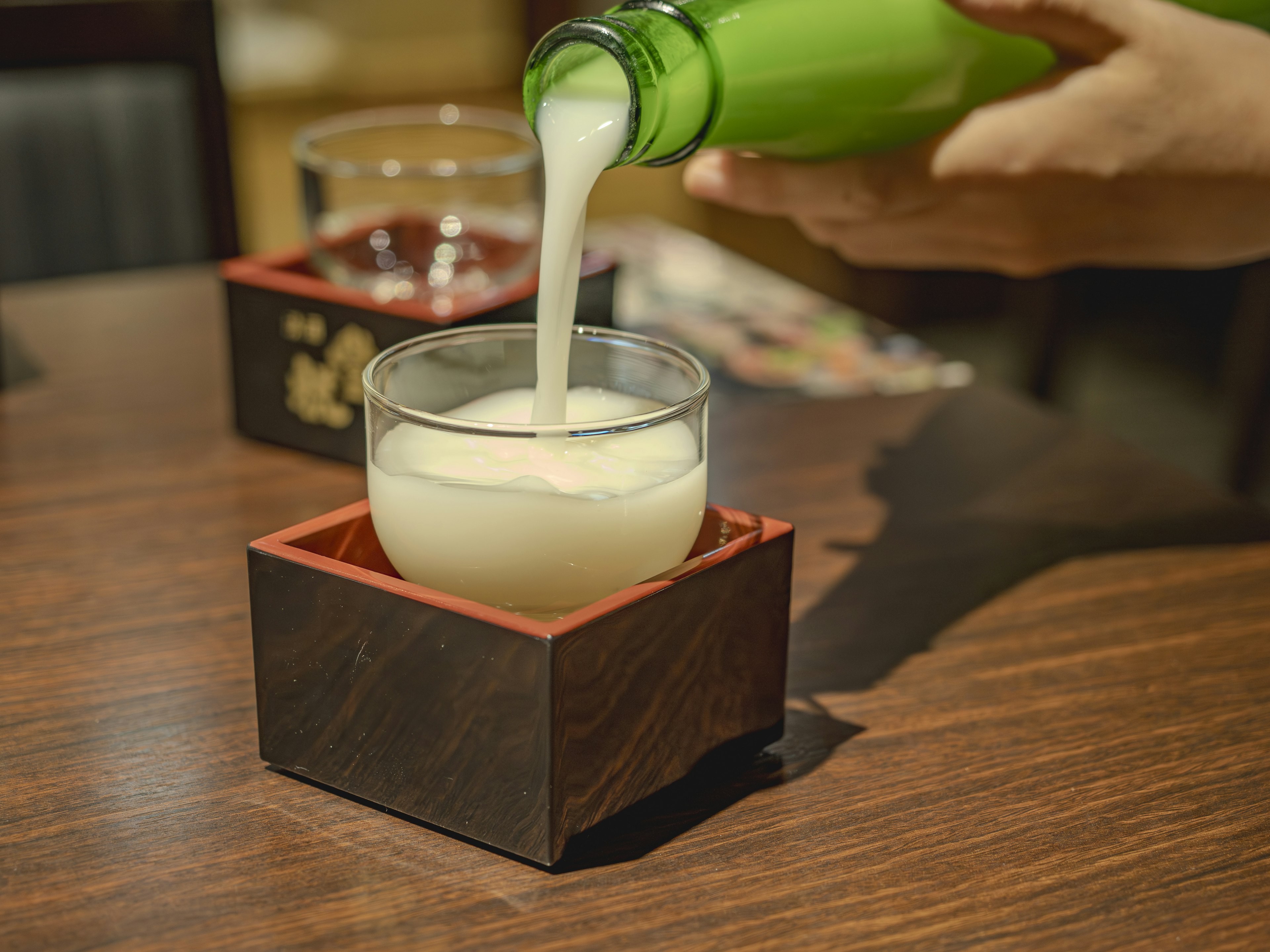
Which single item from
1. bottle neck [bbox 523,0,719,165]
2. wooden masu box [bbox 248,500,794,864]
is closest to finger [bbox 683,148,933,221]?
bottle neck [bbox 523,0,719,165]

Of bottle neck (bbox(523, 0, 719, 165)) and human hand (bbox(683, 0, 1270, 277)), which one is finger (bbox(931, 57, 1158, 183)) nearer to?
human hand (bbox(683, 0, 1270, 277))

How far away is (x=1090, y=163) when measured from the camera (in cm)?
74

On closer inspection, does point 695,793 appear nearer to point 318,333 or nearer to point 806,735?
point 806,735

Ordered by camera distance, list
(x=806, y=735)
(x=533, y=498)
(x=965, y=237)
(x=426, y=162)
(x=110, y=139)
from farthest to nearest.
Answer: (x=110, y=139)
(x=426, y=162)
(x=965, y=237)
(x=806, y=735)
(x=533, y=498)

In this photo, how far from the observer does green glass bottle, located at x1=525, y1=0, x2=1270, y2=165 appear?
→ 580 mm

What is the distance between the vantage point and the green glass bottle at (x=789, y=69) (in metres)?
0.58

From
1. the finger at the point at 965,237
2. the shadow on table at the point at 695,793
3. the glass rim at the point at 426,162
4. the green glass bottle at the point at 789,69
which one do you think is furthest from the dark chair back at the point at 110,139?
the shadow on table at the point at 695,793

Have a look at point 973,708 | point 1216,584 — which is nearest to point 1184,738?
point 973,708

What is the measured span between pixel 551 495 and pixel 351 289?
1.72 feet

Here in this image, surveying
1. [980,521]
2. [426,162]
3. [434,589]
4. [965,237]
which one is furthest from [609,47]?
[426,162]

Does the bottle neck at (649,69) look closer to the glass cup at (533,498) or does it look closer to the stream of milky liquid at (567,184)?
the stream of milky liquid at (567,184)

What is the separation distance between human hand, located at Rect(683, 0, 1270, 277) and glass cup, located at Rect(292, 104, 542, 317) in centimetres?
20

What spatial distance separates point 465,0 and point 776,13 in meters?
2.99

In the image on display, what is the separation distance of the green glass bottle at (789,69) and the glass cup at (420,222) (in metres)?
0.30
